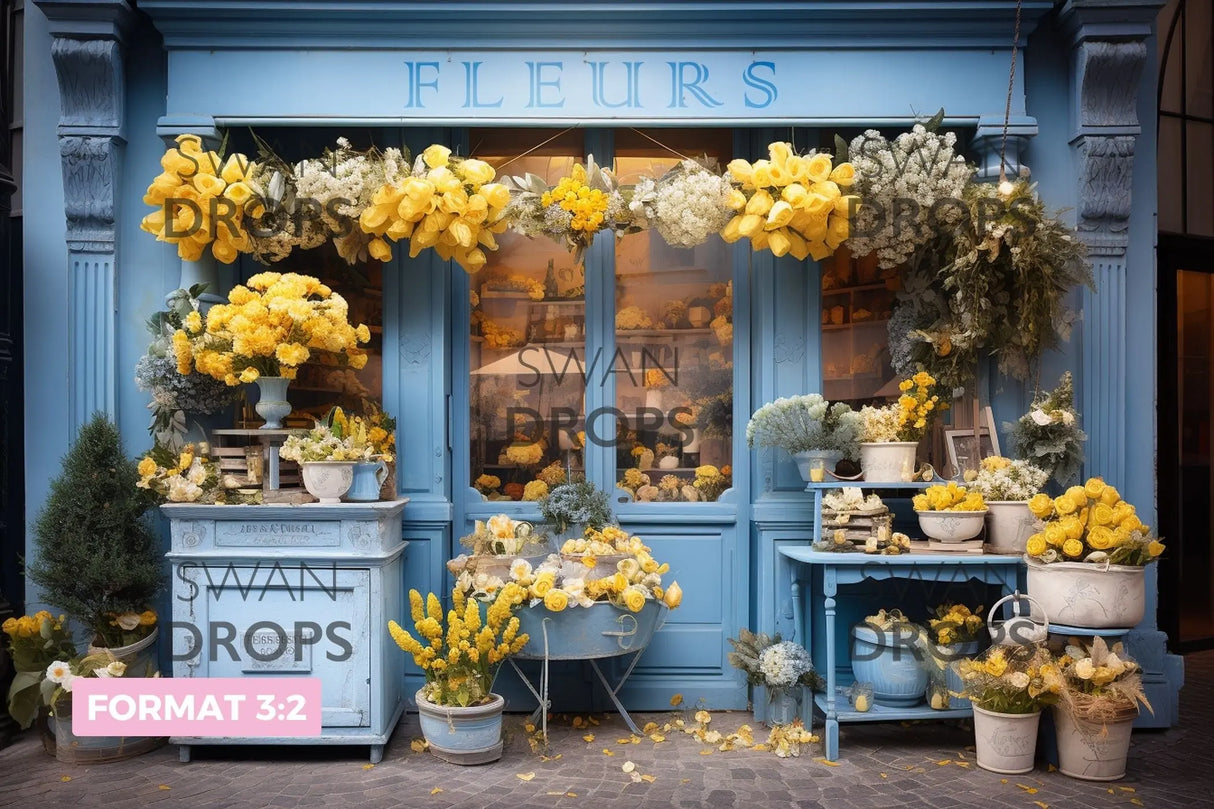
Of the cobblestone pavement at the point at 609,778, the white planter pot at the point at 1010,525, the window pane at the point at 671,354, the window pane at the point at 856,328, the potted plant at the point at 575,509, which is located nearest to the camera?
the cobblestone pavement at the point at 609,778

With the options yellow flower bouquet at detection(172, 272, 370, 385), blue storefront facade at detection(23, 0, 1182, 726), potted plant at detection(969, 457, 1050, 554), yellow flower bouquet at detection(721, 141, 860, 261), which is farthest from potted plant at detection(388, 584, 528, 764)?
potted plant at detection(969, 457, 1050, 554)

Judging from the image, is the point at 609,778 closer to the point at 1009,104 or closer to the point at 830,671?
the point at 830,671

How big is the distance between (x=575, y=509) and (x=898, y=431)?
1.96 meters

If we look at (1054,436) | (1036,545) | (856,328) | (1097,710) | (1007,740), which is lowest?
(1007,740)

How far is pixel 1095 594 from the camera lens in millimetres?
4910

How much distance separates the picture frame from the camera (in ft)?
19.0

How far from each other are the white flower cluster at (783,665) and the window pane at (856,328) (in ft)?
5.37

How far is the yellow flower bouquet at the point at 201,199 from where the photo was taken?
216 inches

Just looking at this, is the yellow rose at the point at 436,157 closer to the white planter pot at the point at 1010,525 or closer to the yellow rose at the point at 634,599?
the yellow rose at the point at 634,599

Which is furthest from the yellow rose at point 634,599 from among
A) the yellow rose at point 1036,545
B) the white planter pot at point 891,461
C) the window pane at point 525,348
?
the yellow rose at point 1036,545

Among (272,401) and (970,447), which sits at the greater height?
(272,401)

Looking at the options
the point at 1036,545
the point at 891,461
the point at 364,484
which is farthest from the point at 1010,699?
the point at 364,484

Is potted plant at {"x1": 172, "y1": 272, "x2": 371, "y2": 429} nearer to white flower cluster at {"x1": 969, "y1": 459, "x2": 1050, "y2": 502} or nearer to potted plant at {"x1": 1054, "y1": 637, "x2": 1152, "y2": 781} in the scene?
white flower cluster at {"x1": 969, "y1": 459, "x2": 1050, "y2": 502}

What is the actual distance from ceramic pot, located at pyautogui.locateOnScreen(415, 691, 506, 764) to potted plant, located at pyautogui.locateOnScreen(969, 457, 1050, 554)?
2.88 metres
